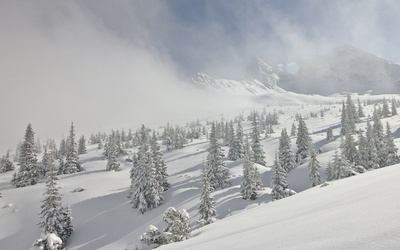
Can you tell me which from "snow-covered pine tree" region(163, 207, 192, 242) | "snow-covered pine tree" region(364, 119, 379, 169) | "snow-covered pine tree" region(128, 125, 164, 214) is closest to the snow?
"snow-covered pine tree" region(128, 125, 164, 214)

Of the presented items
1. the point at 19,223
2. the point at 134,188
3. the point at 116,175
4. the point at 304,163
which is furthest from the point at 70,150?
the point at 304,163

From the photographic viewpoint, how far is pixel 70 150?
322 ft

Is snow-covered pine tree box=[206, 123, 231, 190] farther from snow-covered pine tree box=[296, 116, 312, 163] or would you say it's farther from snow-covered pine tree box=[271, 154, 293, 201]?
snow-covered pine tree box=[296, 116, 312, 163]

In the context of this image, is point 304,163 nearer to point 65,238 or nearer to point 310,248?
point 65,238

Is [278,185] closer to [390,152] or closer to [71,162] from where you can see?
[390,152]

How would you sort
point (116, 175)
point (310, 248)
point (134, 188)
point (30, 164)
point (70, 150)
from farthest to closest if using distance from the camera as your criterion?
point (70, 150)
point (116, 175)
point (30, 164)
point (134, 188)
point (310, 248)

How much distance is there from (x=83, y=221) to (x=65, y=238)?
23.6 feet

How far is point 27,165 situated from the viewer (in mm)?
75188

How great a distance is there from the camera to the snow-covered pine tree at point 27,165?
2933 inches

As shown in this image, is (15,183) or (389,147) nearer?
(389,147)

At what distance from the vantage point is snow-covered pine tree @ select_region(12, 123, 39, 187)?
7450 cm

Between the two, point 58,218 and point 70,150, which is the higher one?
point 70,150

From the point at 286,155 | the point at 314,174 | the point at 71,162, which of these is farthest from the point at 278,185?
the point at 71,162

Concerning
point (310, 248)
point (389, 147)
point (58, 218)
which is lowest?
point (58, 218)
